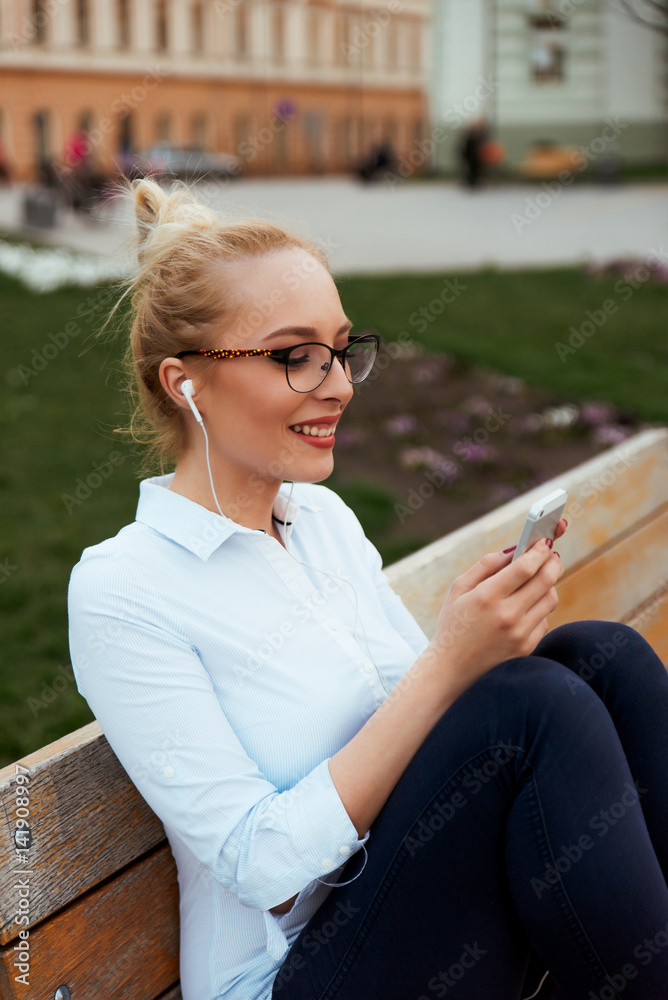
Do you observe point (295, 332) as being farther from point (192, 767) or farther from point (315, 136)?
point (315, 136)

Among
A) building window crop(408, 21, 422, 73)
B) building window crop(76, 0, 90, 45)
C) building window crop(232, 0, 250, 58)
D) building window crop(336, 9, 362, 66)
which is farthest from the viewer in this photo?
building window crop(408, 21, 422, 73)

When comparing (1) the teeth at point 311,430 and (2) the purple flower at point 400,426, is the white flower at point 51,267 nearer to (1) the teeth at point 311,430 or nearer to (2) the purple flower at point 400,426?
(2) the purple flower at point 400,426

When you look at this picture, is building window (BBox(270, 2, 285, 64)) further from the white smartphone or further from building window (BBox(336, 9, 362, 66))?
the white smartphone

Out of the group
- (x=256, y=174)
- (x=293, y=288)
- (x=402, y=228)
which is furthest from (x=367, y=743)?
(x=256, y=174)

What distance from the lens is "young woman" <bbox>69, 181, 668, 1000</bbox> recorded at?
149 cm

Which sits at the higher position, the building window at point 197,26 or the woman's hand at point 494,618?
the building window at point 197,26

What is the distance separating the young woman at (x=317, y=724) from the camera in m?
1.49

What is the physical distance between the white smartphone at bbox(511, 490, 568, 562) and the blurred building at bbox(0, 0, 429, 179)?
33.4 m

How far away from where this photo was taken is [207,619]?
1.63 m

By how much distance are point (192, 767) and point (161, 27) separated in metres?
40.4

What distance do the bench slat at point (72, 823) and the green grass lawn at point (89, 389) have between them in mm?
1188

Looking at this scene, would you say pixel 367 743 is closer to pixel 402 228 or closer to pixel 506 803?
pixel 506 803

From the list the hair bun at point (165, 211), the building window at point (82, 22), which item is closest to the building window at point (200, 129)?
the building window at point (82, 22)

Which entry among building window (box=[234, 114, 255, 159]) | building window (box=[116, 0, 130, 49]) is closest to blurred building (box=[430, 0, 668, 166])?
building window (box=[234, 114, 255, 159])
